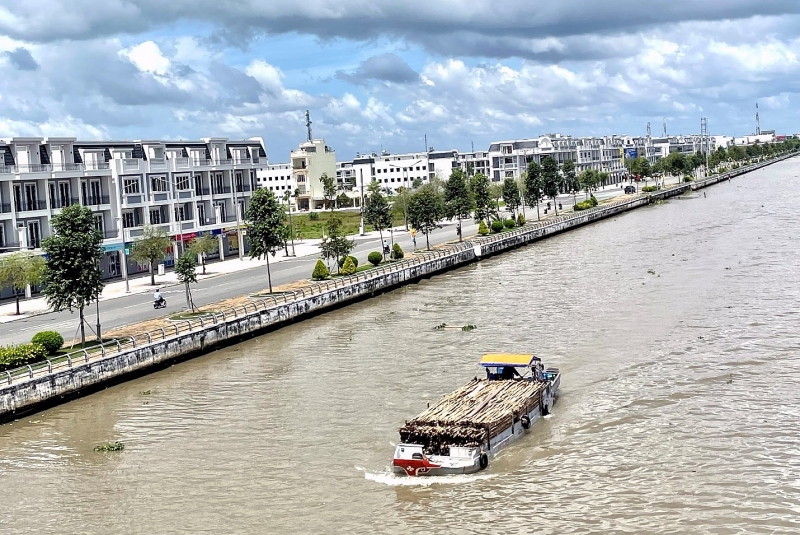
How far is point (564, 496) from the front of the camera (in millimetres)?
22359

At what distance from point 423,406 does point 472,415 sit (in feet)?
14.9

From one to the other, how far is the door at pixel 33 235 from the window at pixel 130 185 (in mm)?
9568

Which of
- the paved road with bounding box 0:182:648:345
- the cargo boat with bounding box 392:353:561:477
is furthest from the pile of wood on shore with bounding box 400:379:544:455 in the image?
the paved road with bounding box 0:182:648:345

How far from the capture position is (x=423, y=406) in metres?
30.5

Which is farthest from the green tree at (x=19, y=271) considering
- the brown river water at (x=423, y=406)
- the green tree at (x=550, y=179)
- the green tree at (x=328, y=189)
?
the green tree at (x=328, y=189)

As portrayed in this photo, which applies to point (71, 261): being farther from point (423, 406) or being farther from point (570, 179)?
point (570, 179)

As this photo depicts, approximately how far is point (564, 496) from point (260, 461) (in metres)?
8.93

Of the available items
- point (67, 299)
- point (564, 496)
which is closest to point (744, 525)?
point (564, 496)

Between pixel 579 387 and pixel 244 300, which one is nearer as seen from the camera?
pixel 579 387

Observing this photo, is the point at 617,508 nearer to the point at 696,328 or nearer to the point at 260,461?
the point at 260,461

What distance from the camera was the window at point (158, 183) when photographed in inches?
2946

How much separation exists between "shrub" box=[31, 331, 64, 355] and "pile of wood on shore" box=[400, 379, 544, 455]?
18964mm

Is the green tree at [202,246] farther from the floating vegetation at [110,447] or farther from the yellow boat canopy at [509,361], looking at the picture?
the yellow boat canopy at [509,361]

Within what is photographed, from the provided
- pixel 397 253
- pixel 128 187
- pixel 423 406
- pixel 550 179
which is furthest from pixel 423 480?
pixel 550 179
